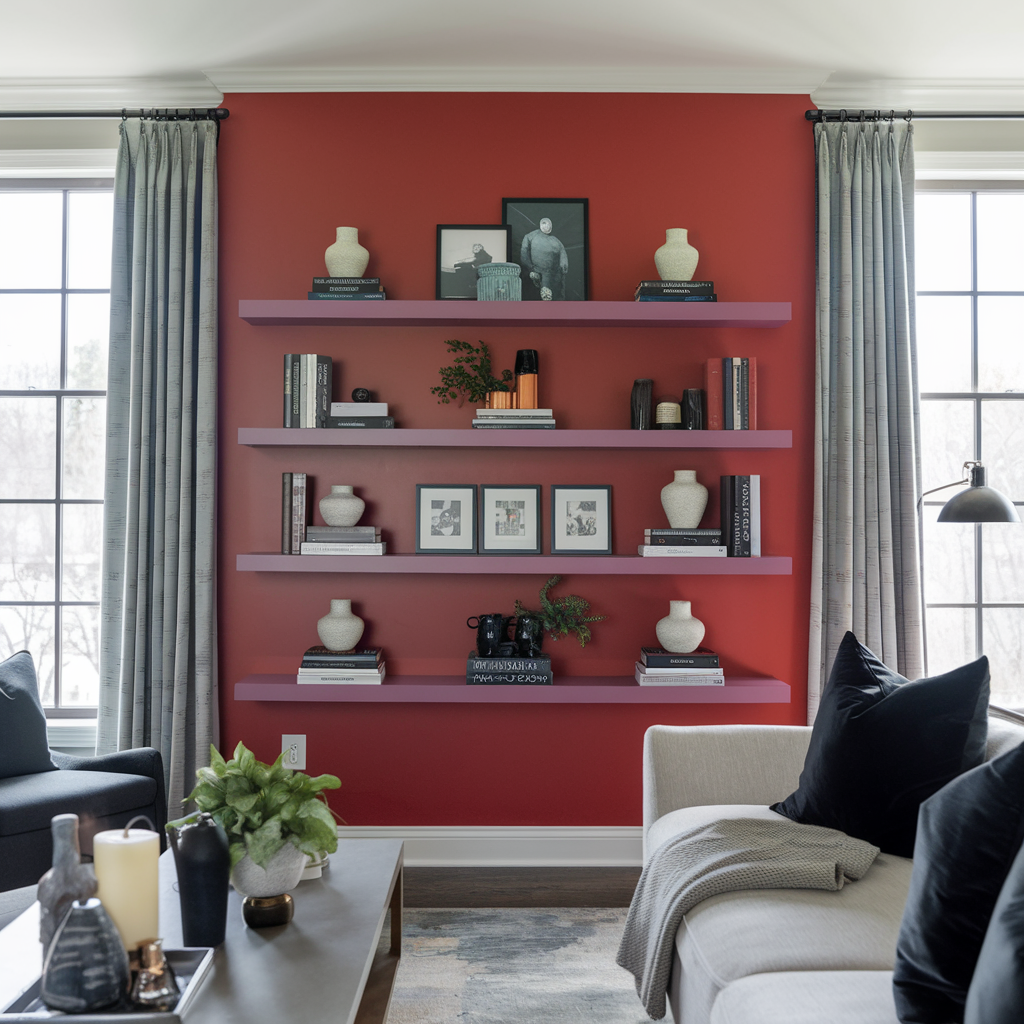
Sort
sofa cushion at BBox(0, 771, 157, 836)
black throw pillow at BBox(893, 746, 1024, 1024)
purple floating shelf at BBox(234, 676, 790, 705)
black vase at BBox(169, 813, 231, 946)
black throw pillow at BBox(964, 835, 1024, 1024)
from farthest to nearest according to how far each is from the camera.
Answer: purple floating shelf at BBox(234, 676, 790, 705) → sofa cushion at BBox(0, 771, 157, 836) → black vase at BBox(169, 813, 231, 946) → black throw pillow at BBox(893, 746, 1024, 1024) → black throw pillow at BBox(964, 835, 1024, 1024)

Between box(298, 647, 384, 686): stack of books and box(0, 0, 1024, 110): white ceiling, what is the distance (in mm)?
2093

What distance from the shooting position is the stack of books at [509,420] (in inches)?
115

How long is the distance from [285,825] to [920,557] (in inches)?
95.9

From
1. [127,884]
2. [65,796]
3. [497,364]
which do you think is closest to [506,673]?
[497,364]

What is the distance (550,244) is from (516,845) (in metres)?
2.23

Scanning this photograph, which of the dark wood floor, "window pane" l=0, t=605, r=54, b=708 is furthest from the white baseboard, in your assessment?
"window pane" l=0, t=605, r=54, b=708

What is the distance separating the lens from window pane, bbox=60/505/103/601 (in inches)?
130

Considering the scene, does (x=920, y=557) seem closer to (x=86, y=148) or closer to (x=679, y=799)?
(x=679, y=799)

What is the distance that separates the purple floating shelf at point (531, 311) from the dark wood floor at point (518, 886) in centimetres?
198

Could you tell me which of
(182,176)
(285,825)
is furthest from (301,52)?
(285,825)

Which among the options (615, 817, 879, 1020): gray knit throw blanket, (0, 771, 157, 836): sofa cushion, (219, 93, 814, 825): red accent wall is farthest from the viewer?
(219, 93, 814, 825): red accent wall

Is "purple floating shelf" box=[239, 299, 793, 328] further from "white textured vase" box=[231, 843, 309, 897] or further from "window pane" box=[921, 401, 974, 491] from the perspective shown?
"white textured vase" box=[231, 843, 309, 897]

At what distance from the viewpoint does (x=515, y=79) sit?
3.04m

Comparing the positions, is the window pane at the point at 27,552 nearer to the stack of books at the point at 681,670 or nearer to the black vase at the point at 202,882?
the black vase at the point at 202,882
